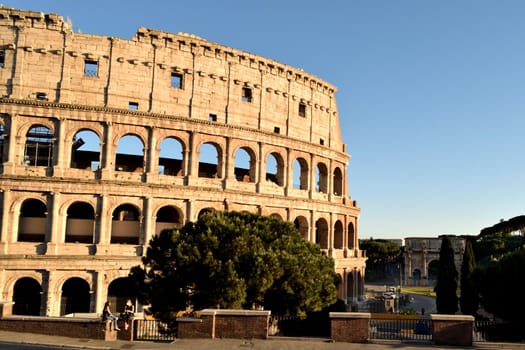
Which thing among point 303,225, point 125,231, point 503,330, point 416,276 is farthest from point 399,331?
point 416,276

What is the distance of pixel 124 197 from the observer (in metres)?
30.2

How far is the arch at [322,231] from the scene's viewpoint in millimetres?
39969

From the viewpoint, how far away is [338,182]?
4388 centimetres

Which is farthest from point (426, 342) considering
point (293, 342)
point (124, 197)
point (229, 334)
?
point (124, 197)

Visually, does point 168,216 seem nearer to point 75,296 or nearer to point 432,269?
point 75,296

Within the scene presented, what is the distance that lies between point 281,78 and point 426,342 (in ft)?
85.4

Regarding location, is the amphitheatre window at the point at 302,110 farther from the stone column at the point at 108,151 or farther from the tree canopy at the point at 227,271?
the tree canopy at the point at 227,271

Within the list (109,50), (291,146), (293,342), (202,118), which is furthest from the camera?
(291,146)

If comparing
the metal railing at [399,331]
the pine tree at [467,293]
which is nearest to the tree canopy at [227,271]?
the metal railing at [399,331]

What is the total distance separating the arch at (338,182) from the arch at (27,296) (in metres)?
25.6

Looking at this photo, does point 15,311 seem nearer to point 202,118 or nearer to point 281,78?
point 202,118

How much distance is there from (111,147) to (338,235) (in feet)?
72.4

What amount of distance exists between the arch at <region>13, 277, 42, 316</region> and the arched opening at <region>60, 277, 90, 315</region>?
1505 millimetres

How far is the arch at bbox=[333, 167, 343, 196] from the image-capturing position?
4347 centimetres
